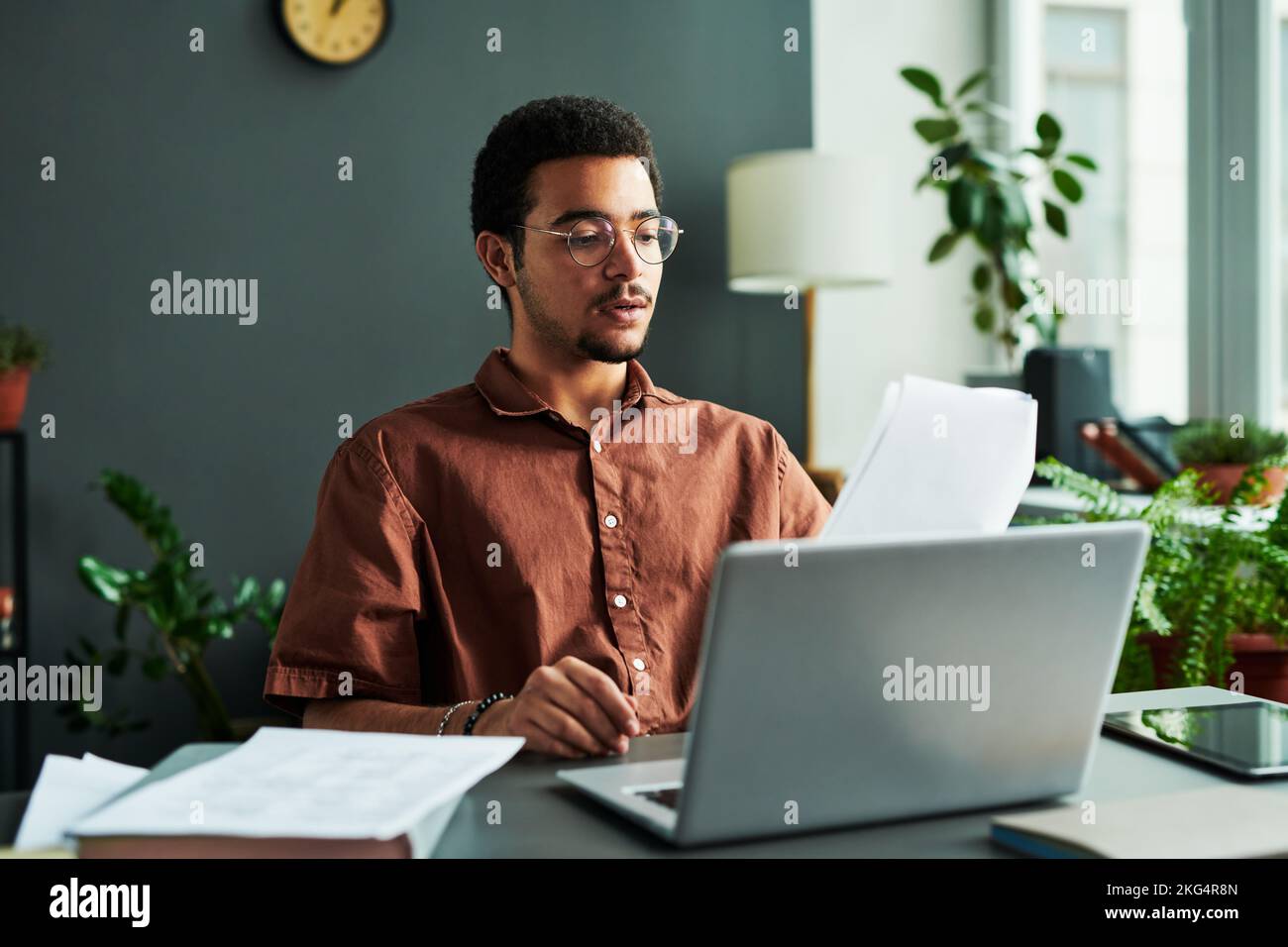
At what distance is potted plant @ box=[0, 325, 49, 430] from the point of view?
276 centimetres

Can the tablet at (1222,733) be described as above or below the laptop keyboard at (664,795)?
below

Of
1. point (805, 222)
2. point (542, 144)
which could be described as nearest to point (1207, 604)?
point (542, 144)

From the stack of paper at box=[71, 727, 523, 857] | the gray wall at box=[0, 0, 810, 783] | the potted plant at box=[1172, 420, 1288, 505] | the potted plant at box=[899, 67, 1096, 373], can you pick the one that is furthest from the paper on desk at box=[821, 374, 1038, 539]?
the potted plant at box=[899, 67, 1096, 373]

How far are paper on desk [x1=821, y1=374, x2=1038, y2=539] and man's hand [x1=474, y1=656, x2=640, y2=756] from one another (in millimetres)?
235

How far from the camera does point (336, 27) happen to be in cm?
311

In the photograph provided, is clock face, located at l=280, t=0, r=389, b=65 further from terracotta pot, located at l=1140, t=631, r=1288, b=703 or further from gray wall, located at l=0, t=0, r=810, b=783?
terracotta pot, located at l=1140, t=631, r=1288, b=703

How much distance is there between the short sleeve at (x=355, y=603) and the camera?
131 centimetres

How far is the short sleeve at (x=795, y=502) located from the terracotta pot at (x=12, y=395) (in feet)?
6.27

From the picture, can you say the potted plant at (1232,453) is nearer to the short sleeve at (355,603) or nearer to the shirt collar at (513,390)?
the shirt collar at (513,390)

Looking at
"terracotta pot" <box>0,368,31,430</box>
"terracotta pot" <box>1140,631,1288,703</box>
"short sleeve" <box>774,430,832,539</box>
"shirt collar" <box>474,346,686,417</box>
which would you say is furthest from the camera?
"terracotta pot" <box>0,368,31,430</box>

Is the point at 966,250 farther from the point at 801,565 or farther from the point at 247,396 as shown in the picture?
the point at 801,565

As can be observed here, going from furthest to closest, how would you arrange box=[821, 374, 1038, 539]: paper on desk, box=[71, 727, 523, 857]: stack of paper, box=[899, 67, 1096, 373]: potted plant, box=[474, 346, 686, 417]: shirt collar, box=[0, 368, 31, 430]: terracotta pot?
box=[899, 67, 1096, 373]: potted plant, box=[0, 368, 31, 430]: terracotta pot, box=[474, 346, 686, 417]: shirt collar, box=[821, 374, 1038, 539]: paper on desk, box=[71, 727, 523, 857]: stack of paper

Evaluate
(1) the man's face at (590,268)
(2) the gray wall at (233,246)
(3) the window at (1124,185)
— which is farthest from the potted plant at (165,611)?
(3) the window at (1124,185)
